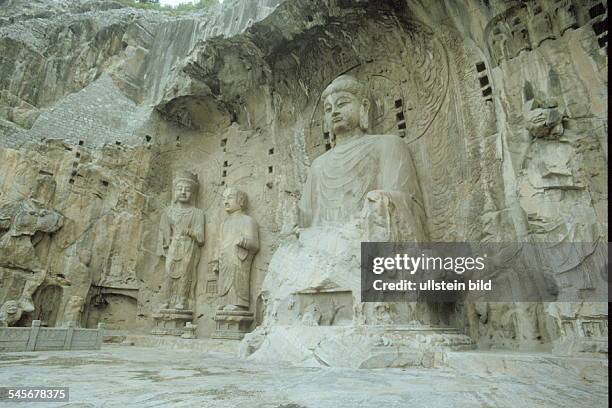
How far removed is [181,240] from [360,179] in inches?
155

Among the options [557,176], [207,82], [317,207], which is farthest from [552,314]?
[207,82]

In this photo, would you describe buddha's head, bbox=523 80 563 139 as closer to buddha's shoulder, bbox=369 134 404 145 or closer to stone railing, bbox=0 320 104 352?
buddha's shoulder, bbox=369 134 404 145

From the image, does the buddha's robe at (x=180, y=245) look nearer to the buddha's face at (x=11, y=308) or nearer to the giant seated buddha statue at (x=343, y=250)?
the buddha's face at (x=11, y=308)

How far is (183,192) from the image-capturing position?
7844 mm

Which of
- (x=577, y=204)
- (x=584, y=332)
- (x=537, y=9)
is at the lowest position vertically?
(x=584, y=332)

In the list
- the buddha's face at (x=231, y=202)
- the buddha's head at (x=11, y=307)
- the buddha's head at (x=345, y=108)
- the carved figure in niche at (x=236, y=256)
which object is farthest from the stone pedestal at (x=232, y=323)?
the buddha's head at (x=345, y=108)

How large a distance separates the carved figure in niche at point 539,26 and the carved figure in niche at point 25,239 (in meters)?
7.62

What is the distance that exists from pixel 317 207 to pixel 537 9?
3362mm

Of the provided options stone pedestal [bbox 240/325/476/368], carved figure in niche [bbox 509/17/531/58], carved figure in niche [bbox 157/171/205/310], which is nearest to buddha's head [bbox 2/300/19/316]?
carved figure in niche [bbox 157/171/205/310]

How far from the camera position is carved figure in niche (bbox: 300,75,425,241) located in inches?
173

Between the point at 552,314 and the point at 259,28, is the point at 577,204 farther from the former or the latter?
the point at 259,28

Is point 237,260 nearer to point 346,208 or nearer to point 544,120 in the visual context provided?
point 346,208

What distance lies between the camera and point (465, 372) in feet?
9.91

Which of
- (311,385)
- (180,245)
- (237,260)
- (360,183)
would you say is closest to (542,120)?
(360,183)
